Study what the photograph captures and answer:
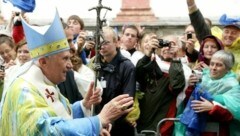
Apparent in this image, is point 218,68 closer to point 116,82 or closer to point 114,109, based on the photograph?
point 116,82

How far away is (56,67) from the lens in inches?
148

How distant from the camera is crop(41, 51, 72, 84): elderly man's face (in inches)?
148

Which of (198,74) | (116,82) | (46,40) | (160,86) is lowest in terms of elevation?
(160,86)

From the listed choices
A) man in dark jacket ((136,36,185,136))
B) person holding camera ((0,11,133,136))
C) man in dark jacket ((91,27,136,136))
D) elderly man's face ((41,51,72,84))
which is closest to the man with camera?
man in dark jacket ((136,36,185,136))

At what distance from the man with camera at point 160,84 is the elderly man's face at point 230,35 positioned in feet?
1.77

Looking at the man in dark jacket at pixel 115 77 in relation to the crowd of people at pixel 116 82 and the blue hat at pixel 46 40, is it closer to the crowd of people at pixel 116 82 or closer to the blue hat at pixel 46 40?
the crowd of people at pixel 116 82

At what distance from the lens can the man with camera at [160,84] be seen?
5.94 m

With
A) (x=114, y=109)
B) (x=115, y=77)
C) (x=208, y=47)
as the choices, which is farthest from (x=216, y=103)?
(x=114, y=109)

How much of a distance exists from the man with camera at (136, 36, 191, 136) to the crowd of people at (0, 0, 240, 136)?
1 cm

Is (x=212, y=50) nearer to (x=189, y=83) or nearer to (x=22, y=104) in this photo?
(x=189, y=83)

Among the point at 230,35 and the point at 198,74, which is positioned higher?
the point at 230,35

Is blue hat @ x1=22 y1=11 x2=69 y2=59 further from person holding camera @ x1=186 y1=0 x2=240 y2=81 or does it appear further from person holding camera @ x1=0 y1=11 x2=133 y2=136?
person holding camera @ x1=186 y1=0 x2=240 y2=81

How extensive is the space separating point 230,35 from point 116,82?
1282 mm

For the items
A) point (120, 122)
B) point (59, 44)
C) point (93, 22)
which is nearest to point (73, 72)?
point (120, 122)
